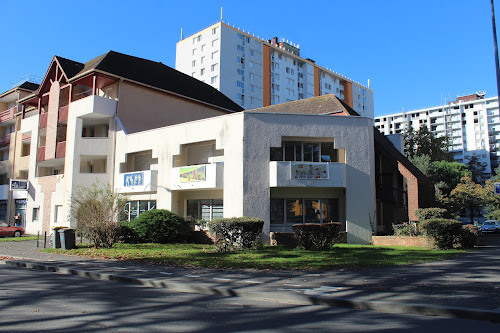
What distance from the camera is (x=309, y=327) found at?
6156 millimetres

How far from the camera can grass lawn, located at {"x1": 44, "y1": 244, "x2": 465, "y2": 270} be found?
12930mm

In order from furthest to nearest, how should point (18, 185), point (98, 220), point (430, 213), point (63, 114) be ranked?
point (18, 185) < point (63, 114) < point (430, 213) < point (98, 220)

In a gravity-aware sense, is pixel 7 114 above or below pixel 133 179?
above

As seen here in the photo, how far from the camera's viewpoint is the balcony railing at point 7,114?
1624 inches

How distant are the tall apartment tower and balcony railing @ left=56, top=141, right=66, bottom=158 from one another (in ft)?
120

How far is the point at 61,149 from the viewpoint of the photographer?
31.4m

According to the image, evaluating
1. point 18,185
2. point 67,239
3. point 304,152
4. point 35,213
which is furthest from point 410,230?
point 18,185

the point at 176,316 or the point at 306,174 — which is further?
the point at 306,174

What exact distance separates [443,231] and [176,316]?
1380cm

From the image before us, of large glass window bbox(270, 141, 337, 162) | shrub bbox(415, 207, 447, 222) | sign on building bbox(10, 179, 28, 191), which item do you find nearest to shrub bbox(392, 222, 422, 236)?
shrub bbox(415, 207, 447, 222)

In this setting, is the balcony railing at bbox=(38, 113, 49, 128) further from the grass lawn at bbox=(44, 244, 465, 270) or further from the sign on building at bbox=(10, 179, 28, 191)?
the grass lawn at bbox=(44, 244, 465, 270)

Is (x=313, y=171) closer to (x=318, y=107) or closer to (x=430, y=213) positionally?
(x=430, y=213)

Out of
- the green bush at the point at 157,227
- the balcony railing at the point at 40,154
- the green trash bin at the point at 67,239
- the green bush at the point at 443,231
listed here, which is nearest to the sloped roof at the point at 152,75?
the balcony railing at the point at 40,154

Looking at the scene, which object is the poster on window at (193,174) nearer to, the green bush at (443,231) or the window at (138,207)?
the window at (138,207)
